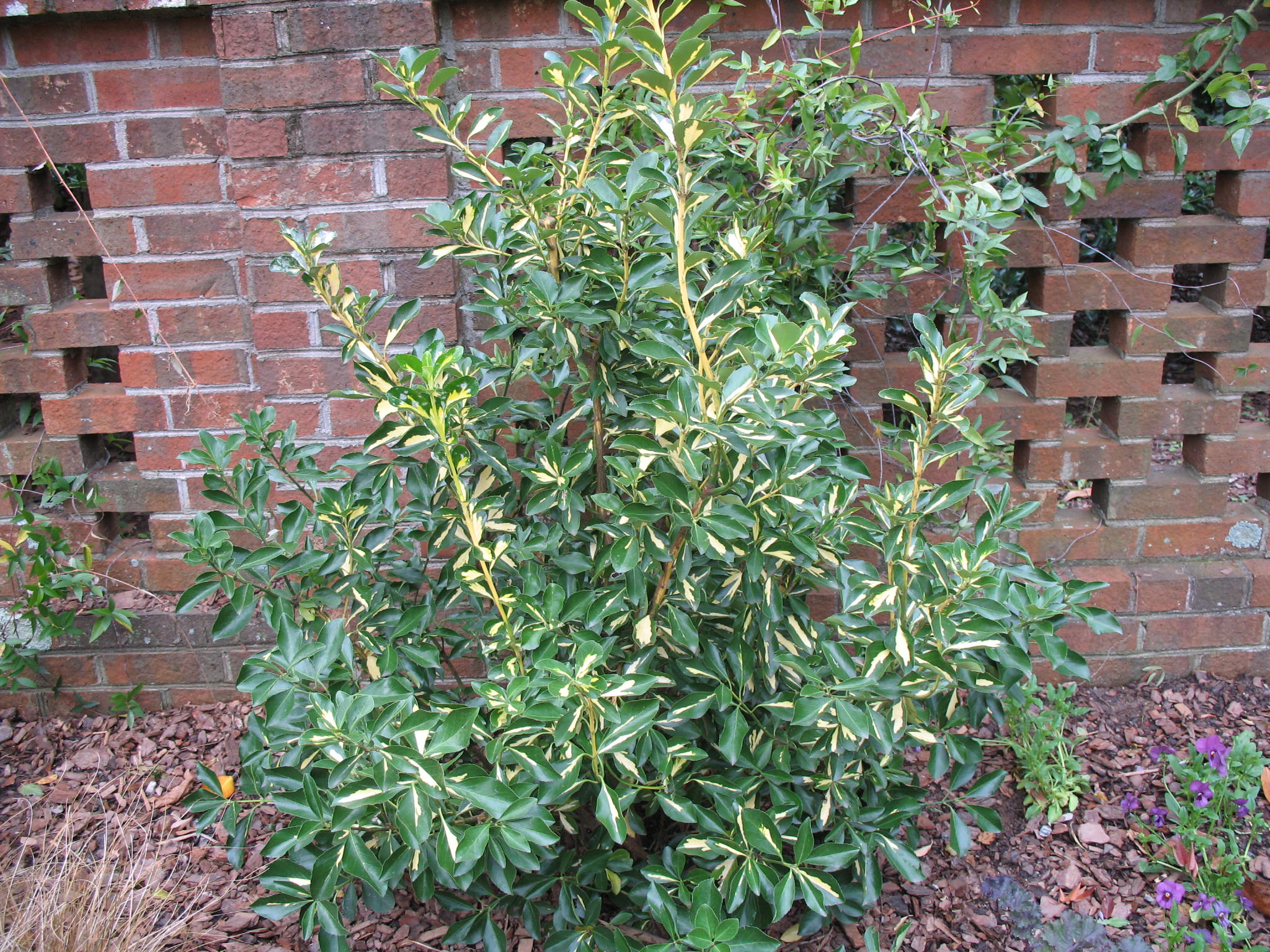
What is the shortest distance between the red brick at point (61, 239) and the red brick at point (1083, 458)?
87.2 inches

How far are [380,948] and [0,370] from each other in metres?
1.66

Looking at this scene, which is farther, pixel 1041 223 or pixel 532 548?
pixel 1041 223

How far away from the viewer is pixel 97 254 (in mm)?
2281

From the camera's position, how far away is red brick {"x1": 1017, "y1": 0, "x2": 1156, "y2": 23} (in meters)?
2.11

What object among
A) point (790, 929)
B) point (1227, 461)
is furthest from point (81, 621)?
point (1227, 461)

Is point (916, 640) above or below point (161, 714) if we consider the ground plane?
above

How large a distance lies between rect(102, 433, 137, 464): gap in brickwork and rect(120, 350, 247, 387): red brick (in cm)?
33

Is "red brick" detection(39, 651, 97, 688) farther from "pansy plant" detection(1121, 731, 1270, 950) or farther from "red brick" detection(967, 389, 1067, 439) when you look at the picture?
"pansy plant" detection(1121, 731, 1270, 950)

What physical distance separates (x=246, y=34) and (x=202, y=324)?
0.67 metres

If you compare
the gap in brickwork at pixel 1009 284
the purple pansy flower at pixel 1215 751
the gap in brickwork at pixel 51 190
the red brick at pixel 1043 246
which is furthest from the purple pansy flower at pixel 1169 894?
the gap in brickwork at pixel 51 190

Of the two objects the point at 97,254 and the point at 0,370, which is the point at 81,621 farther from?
the point at 97,254

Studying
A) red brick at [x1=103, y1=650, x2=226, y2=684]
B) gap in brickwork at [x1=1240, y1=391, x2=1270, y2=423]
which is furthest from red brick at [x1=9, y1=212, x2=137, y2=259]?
gap in brickwork at [x1=1240, y1=391, x2=1270, y2=423]

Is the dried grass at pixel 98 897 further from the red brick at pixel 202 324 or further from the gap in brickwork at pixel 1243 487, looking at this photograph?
the gap in brickwork at pixel 1243 487

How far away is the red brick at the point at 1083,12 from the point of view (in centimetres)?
211
